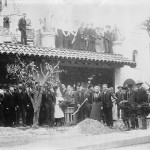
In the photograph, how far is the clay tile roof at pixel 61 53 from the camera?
14.5m

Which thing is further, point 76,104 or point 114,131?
point 76,104

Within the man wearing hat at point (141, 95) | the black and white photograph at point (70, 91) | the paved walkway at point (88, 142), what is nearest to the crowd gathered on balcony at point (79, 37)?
the black and white photograph at point (70, 91)

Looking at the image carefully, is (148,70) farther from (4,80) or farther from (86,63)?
(4,80)

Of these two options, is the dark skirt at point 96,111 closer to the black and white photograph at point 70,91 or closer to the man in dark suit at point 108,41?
the black and white photograph at point 70,91

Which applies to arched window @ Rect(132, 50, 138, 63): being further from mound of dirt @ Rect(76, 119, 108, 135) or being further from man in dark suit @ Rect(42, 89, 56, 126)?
mound of dirt @ Rect(76, 119, 108, 135)

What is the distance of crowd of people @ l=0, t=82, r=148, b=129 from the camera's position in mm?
13438

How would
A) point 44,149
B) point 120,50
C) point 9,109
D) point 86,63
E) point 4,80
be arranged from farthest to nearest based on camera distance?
1. point 120,50
2. point 86,63
3. point 4,80
4. point 9,109
5. point 44,149

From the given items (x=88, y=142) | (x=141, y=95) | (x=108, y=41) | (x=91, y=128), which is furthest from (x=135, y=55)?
(x=88, y=142)

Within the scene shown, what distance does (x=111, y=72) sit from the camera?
1867 cm

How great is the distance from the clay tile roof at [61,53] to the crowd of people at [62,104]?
4.89 feet

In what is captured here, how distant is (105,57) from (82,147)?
8933 millimetres

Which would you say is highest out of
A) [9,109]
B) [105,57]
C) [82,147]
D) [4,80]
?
[105,57]

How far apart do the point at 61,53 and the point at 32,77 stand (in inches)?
107

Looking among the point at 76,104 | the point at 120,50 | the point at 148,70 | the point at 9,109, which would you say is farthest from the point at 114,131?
the point at 148,70
